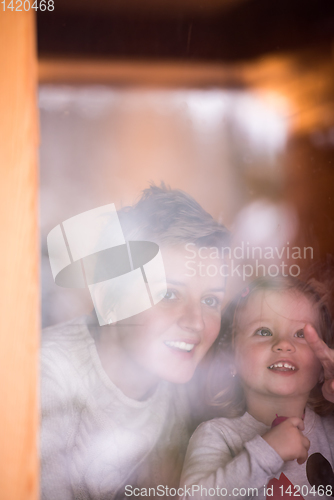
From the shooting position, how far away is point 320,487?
2.86 ft

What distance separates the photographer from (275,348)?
2.90 feet

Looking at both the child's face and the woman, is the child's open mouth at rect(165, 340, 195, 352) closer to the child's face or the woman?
the woman

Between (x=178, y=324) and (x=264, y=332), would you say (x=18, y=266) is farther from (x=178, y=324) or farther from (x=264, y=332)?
(x=264, y=332)

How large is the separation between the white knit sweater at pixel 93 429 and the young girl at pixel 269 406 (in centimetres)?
7

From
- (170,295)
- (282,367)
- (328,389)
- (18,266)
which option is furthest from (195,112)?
(328,389)

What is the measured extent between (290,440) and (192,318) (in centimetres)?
38

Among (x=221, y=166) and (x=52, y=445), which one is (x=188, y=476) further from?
(x=221, y=166)

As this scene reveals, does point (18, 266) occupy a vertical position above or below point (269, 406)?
above

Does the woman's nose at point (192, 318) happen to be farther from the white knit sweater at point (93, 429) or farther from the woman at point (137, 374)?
the white knit sweater at point (93, 429)

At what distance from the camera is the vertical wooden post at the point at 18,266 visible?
2.33 feet

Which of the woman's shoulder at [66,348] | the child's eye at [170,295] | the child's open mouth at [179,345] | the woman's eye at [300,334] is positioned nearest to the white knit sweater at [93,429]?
the woman's shoulder at [66,348]

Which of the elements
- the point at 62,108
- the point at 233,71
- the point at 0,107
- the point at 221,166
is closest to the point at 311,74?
the point at 233,71

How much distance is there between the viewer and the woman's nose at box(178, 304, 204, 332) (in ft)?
2.82

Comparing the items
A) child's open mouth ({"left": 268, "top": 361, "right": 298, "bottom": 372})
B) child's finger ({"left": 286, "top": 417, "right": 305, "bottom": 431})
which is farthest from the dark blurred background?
child's finger ({"left": 286, "top": 417, "right": 305, "bottom": 431})
